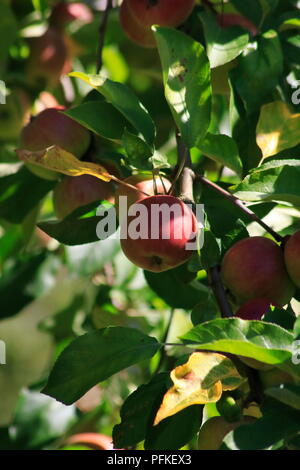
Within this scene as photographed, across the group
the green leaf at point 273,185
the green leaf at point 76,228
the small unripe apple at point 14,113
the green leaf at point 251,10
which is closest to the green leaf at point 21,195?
the small unripe apple at point 14,113

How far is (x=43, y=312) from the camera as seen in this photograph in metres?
3.04

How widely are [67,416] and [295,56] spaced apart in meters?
0.78

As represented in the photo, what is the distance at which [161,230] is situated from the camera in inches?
37.9

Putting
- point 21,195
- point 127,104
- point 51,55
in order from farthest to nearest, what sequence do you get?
point 51,55 < point 21,195 < point 127,104

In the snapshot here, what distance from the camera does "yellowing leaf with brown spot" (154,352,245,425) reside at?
33.9 inches

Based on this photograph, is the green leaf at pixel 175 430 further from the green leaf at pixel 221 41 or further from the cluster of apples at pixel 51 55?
the cluster of apples at pixel 51 55

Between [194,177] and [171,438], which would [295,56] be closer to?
[194,177]

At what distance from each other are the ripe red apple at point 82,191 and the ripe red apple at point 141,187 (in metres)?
0.18

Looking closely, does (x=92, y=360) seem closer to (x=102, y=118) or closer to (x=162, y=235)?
(x=162, y=235)

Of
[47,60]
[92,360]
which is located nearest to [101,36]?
[47,60]

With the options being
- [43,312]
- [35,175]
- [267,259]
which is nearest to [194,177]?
[267,259]

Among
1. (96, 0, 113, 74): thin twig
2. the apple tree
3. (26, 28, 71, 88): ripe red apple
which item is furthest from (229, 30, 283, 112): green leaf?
(26, 28, 71, 88): ripe red apple

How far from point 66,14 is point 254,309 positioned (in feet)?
3.36

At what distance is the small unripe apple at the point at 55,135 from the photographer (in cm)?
130
